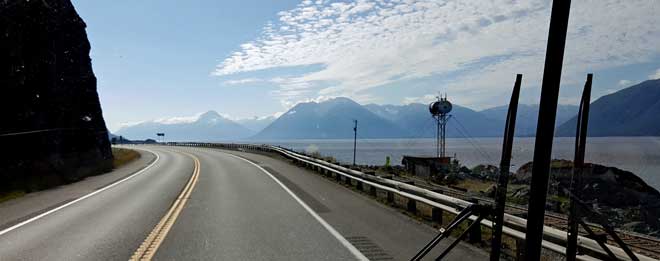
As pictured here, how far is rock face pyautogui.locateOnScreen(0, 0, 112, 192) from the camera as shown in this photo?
72.9ft

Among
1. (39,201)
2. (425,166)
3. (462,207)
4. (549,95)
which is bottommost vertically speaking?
(39,201)

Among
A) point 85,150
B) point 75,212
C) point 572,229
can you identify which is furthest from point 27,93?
point 572,229

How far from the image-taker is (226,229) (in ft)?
32.9

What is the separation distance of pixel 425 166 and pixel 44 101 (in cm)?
2679

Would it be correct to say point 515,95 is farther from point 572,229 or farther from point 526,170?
point 526,170

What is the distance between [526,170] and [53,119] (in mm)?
30950

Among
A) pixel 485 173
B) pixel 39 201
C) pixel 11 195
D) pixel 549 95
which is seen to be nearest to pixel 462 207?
pixel 549 95

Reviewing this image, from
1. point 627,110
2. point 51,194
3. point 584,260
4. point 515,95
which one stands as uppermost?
point 627,110

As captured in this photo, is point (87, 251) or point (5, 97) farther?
point (5, 97)

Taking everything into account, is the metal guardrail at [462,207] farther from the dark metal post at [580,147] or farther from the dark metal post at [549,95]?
the dark metal post at [549,95]

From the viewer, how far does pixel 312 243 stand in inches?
339

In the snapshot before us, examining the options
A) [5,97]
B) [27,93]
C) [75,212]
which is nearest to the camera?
[75,212]

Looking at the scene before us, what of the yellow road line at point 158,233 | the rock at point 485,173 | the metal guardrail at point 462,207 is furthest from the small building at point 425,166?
the yellow road line at point 158,233

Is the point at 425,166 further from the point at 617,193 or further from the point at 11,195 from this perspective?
the point at 11,195
